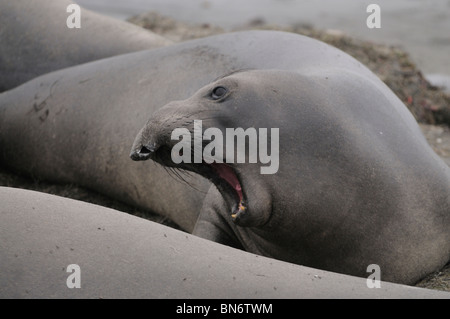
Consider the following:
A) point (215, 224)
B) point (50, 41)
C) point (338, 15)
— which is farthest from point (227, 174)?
point (338, 15)

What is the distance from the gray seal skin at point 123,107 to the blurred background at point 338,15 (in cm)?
431

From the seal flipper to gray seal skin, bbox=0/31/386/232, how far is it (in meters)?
0.27

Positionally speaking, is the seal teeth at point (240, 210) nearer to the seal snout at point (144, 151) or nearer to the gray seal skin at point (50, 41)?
the seal snout at point (144, 151)

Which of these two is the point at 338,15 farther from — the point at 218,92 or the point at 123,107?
the point at 218,92

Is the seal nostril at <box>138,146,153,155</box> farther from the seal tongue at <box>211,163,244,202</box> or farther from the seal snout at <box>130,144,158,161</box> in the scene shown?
the seal tongue at <box>211,163,244,202</box>

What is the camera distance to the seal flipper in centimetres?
352

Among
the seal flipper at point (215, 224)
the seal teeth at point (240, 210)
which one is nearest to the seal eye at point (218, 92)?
the seal teeth at point (240, 210)

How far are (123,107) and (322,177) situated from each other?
5.39 ft

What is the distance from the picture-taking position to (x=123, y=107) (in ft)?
14.5

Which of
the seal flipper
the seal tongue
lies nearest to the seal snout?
the seal tongue

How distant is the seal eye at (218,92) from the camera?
10.4 feet

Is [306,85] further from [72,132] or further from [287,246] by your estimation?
[72,132]

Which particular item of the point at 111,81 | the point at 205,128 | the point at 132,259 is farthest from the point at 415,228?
the point at 111,81

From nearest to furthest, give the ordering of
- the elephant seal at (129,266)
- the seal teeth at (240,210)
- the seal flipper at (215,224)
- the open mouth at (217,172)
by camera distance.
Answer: the elephant seal at (129,266)
the seal teeth at (240,210)
the open mouth at (217,172)
the seal flipper at (215,224)
